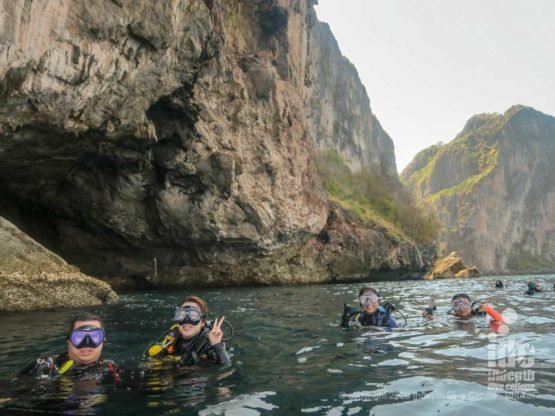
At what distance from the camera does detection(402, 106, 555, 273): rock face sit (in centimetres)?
11038

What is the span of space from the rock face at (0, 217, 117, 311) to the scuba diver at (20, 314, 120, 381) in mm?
9203

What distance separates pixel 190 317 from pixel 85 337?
4.40 feet

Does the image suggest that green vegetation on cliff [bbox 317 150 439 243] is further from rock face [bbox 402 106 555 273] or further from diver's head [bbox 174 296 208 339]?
rock face [bbox 402 106 555 273]

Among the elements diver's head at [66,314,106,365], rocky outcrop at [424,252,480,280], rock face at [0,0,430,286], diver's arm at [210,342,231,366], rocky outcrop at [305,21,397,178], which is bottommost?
rocky outcrop at [424,252,480,280]

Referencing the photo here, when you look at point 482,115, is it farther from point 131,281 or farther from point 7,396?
point 7,396

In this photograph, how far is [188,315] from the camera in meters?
6.04

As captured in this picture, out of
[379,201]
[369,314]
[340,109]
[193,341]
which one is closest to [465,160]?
A: [340,109]

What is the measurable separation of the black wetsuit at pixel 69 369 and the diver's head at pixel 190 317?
1013mm

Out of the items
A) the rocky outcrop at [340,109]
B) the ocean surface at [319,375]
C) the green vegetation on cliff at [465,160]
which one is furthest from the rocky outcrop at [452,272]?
the green vegetation on cliff at [465,160]

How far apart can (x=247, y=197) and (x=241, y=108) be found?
5145 mm

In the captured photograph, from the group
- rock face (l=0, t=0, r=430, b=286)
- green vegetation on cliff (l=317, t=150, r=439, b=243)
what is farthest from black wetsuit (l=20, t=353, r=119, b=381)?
green vegetation on cliff (l=317, t=150, r=439, b=243)

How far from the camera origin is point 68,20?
12.7 metres

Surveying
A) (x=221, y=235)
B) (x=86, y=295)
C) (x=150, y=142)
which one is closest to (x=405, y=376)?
(x=86, y=295)

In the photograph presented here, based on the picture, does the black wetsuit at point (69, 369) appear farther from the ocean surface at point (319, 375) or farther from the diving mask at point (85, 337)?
the diving mask at point (85, 337)
